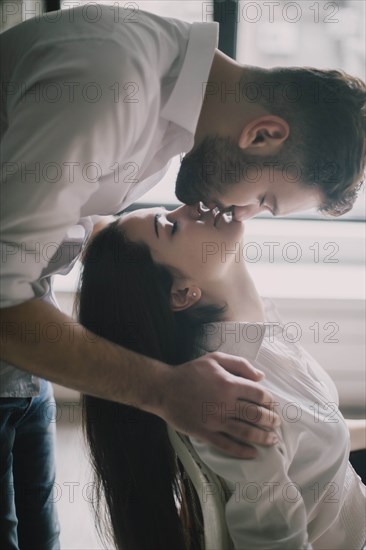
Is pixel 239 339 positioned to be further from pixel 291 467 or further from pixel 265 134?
pixel 265 134

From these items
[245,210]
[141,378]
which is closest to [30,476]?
[141,378]

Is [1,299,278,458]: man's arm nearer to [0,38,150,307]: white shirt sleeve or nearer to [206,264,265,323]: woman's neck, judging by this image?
[0,38,150,307]: white shirt sleeve

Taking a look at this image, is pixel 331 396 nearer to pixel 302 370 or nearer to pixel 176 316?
pixel 302 370

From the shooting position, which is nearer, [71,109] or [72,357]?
[71,109]

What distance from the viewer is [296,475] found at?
3.95ft

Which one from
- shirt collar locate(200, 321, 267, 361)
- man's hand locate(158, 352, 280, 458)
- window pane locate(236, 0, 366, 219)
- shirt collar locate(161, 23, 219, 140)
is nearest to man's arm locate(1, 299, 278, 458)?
man's hand locate(158, 352, 280, 458)

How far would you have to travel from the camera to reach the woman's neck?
1372 mm

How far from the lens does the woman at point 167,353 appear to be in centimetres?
126

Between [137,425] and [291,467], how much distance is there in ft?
1.12

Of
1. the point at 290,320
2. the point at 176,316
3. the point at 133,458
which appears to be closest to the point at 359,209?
the point at 290,320

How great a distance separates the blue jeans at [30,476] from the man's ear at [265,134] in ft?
2.32

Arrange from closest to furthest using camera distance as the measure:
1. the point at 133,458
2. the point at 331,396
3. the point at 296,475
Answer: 1. the point at 296,475
2. the point at 133,458
3. the point at 331,396

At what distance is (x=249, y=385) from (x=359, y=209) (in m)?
1.61

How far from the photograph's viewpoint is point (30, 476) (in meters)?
1.40
